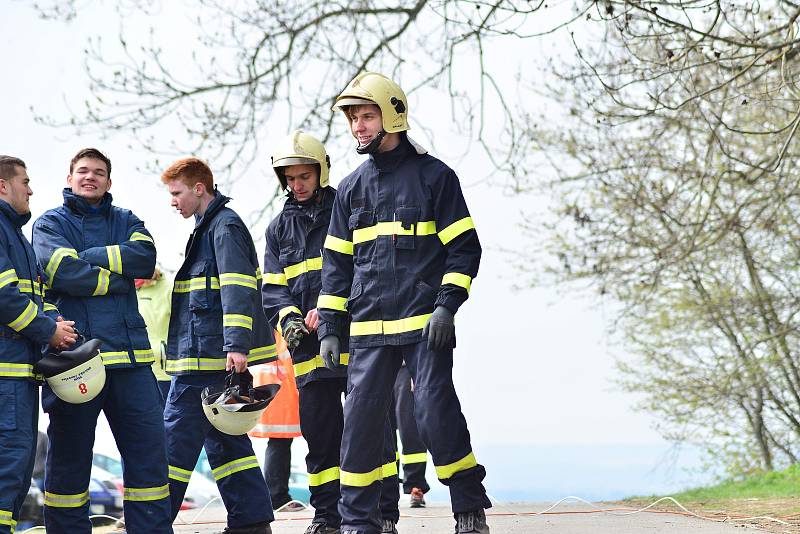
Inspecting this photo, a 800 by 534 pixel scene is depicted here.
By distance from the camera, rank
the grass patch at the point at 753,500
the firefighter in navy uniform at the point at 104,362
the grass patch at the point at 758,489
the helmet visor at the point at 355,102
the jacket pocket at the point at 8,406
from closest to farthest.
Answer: the jacket pocket at the point at 8,406
the firefighter in navy uniform at the point at 104,362
the helmet visor at the point at 355,102
the grass patch at the point at 753,500
the grass patch at the point at 758,489

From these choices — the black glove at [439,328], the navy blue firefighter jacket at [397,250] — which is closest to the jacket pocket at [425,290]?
the navy blue firefighter jacket at [397,250]

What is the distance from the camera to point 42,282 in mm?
5098

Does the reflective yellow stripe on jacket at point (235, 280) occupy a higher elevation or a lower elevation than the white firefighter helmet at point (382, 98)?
Result: lower

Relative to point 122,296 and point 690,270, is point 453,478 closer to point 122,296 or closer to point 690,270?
point 122,296

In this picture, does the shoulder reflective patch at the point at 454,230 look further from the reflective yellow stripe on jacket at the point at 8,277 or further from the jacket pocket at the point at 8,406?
the jacket pocket at the point at 8,406

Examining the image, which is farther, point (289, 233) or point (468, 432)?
point (289, 233)

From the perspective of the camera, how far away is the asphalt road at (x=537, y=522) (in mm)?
6348

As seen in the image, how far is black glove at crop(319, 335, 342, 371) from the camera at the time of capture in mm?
5184

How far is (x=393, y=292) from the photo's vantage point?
16.2 ft

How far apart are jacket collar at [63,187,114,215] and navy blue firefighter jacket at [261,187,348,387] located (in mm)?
1020

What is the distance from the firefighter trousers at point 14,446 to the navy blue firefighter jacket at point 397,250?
1.46 metres

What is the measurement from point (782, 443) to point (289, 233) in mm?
11571

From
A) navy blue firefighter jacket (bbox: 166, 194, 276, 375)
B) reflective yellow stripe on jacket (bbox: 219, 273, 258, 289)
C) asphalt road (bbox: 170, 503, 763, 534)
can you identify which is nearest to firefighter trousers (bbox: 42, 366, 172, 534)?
navy blue firefighter jacket (bbox: 166, 194, 276, 375)

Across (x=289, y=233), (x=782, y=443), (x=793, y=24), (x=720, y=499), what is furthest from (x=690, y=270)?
(x=289, y=233)
